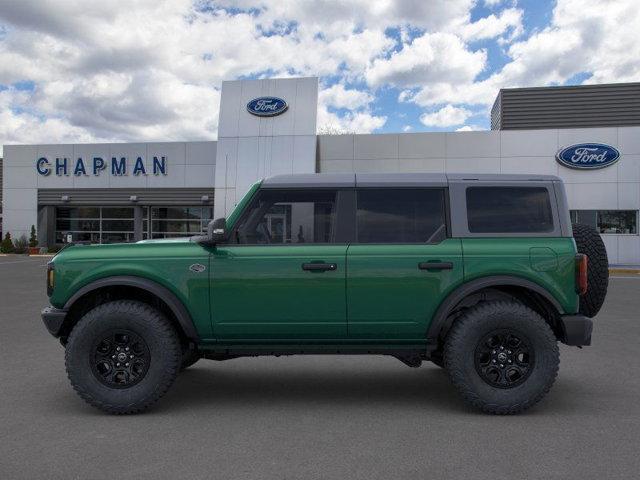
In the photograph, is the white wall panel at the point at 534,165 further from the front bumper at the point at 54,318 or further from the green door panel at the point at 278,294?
the front bumper at the point at 54,318

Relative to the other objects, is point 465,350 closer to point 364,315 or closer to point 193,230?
point 364,315

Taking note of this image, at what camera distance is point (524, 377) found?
181 inches

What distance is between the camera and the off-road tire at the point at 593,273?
492cm

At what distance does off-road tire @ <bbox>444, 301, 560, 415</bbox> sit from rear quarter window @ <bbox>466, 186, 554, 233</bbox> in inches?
28.0

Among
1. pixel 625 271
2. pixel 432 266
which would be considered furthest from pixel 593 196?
pixel 432 266

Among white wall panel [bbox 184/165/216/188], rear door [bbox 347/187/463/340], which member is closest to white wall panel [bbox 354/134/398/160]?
white wall panel [bbox 184/165/216/188]

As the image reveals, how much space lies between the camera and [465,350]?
14.9ft

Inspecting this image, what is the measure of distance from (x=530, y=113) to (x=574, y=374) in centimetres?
3433

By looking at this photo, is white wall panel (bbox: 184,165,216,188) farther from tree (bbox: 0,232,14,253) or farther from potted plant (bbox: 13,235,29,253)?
tree (bbox: 0,232,14,253)

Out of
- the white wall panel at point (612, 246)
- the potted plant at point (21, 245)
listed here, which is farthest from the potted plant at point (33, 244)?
the white wall panel at point (612, 246)

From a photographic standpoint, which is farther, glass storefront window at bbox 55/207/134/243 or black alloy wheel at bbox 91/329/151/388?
glass storefront window at bbox 55/207/134/243

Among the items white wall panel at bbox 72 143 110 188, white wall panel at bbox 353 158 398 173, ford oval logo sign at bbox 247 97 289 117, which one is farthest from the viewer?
white wall panel at bbox 72 143 110 188

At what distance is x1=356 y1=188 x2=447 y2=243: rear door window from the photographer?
475 centimetres

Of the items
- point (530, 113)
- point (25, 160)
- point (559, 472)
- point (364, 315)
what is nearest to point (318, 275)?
point (364, 315)
